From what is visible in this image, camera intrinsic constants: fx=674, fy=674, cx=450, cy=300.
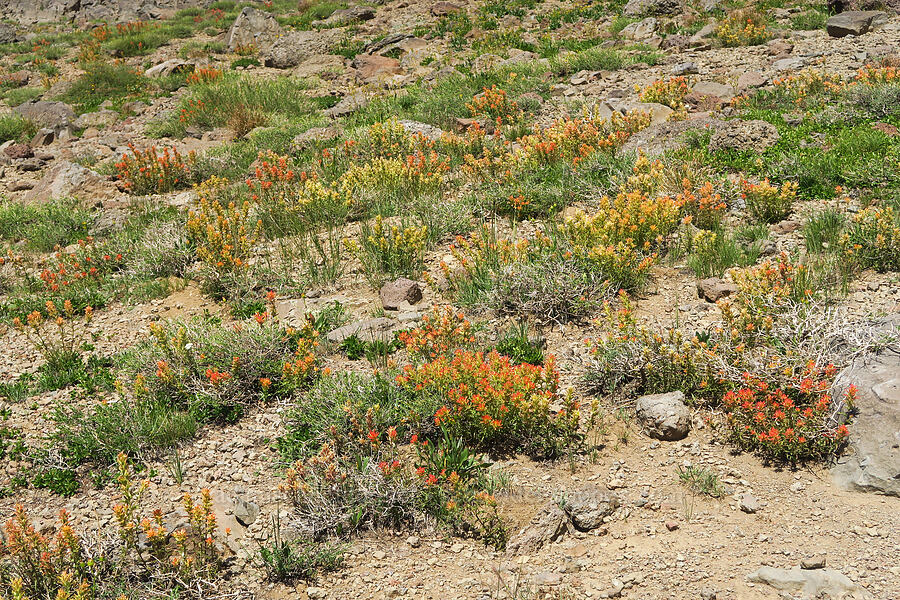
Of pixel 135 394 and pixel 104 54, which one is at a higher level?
pixel 104 54

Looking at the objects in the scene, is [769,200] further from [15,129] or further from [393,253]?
[15,129]

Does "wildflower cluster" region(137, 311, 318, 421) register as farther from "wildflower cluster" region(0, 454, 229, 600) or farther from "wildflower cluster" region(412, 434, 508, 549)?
"wildflower cluster" region(412, 434, 508, 549)

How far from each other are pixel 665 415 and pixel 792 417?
88cm

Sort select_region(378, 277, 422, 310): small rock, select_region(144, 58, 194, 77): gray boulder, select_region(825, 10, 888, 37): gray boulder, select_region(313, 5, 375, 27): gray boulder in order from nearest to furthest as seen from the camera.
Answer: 1. select_region(378, 277, 422, 310): small rock
2. select_region(825, 10, 888, 37): gray boulder
3. select_region(144, 58, 194, 77): gray boulder
4. select_region(313, 5, 375, 27): gray boulder

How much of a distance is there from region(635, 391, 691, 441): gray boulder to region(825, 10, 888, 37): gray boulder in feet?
41.1

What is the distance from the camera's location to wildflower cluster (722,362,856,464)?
475cm

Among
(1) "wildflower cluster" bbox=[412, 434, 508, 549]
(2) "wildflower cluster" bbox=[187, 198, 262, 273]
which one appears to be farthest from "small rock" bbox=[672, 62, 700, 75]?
(1) "wildflower cluster" bbox=[412, 434, 508, 549]

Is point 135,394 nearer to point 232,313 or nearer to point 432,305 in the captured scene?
point 232,313

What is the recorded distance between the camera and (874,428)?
462 cm

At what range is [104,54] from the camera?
858 inches

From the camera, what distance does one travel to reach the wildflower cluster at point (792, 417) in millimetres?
4750

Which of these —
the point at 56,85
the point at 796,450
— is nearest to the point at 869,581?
the point at 796,450

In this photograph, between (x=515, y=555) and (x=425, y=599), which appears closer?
(x=425, y=599)

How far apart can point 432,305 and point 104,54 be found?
19919 mm
